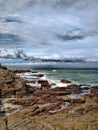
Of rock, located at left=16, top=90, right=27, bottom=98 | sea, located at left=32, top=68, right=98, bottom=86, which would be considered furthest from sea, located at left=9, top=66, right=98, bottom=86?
rock, located at left=16, top=90, right=27, bottom=98

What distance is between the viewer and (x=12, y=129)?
1217 centimetres

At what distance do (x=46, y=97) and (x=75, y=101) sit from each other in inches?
159

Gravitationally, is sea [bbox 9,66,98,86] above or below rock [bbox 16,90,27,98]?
below

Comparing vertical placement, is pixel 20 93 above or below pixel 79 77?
above

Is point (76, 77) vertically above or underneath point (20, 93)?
underneath

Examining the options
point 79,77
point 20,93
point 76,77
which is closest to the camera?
point 20,93

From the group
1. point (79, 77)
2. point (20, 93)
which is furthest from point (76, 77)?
point (20, 93)

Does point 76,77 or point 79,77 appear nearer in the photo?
point 79,77

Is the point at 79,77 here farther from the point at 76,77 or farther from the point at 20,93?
the point at 20,93

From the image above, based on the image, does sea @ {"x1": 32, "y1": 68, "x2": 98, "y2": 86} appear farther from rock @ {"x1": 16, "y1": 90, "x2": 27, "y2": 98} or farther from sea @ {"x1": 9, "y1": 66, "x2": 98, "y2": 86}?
rock @ {"x1": 16, "y1": 90, "x2": 27, "y2": 98}

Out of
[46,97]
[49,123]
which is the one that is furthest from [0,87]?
[49,123]

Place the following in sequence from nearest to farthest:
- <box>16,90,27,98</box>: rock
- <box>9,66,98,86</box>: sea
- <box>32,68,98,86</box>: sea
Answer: <box>16,90,27,98</box>: rock → <box>9,66,98,86</box>: sea → <box>32,68,98,86</box>: sea

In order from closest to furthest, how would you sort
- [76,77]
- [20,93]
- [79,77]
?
[20,93], [79,77], [76,77]

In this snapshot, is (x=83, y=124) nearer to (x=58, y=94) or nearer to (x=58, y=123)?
(x=58, y=123)
